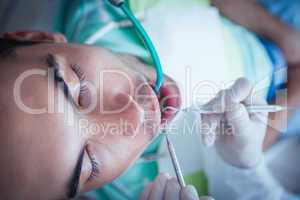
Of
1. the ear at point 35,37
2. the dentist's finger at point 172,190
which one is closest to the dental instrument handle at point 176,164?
the dentist's finger at point 172,190

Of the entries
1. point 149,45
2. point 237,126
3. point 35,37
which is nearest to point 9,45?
point 35,37

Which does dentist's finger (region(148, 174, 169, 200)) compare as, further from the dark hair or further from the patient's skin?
the dark hair

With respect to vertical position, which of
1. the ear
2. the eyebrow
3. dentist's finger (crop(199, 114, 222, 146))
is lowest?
the eyebrow

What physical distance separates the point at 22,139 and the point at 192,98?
20cm

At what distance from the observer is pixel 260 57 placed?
17.6 inches

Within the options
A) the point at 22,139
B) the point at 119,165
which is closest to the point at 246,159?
the point at 119,165

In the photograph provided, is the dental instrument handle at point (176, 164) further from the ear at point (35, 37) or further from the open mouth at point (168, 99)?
the ear at point (35, 37)

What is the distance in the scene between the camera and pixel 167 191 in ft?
1.26

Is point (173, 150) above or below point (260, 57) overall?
below

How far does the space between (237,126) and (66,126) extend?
208 mm

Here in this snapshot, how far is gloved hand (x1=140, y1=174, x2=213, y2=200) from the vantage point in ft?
1.22

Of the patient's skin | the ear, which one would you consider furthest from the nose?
the ear

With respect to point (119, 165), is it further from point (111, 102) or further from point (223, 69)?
point (223, 69)

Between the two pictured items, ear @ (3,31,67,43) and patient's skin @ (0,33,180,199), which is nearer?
patient's skin @ (0,33,180,199)
